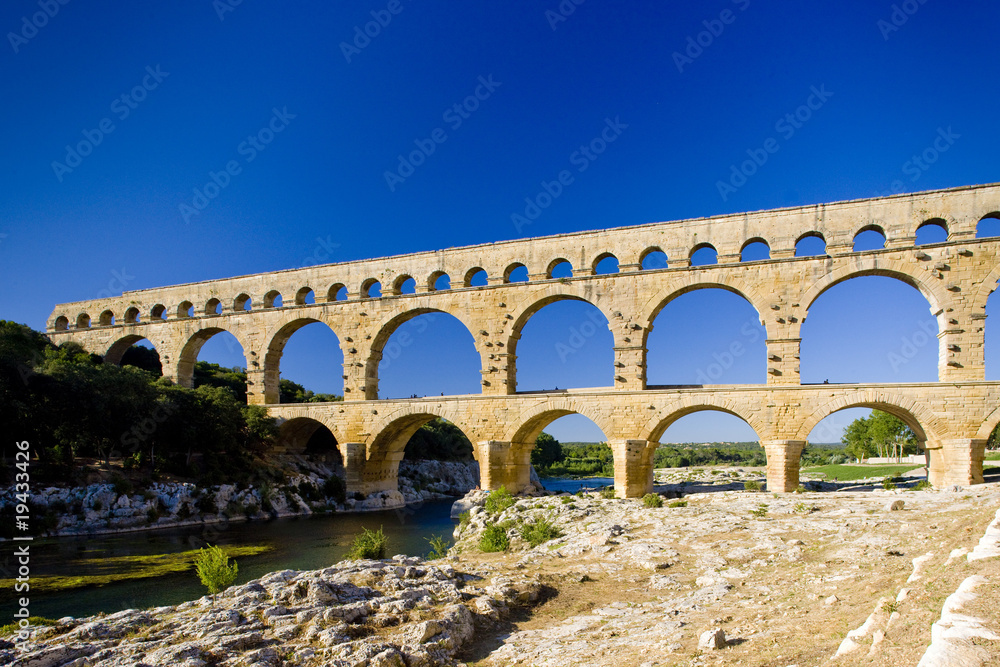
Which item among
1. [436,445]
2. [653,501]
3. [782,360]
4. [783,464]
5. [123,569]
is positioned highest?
[782,360]

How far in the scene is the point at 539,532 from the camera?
13867 millimetres

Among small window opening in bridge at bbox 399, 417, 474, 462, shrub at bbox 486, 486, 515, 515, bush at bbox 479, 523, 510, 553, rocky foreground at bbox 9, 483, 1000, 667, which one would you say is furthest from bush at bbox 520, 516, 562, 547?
small window opening in bridge at bbox 399, 417, 474, 462

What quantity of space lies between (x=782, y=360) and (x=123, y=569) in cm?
1879

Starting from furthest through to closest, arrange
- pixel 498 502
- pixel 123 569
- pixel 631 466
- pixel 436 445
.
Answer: pixel 436 445 < pixel 631 466 < pixel 498 502 < pixel 123 569

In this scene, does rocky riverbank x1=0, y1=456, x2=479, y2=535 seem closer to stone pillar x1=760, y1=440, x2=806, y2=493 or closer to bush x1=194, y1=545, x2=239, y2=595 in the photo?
bush x1=194, y1=545, x2=239, y2=595

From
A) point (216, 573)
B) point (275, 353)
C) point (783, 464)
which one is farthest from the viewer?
point (275, 353)

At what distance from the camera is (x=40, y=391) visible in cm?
2012

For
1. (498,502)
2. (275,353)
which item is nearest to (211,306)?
(275,353)

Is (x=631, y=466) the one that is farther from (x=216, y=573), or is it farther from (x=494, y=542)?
(x=216, y=573)

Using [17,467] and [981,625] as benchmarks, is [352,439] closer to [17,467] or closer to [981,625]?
[17,467]

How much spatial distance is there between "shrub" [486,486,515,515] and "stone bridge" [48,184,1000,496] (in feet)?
8.92

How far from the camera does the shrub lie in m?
17.6

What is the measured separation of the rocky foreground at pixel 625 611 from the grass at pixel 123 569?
6210mm

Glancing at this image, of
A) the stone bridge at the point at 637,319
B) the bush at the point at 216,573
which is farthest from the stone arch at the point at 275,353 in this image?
the bush at the point at 216,573
